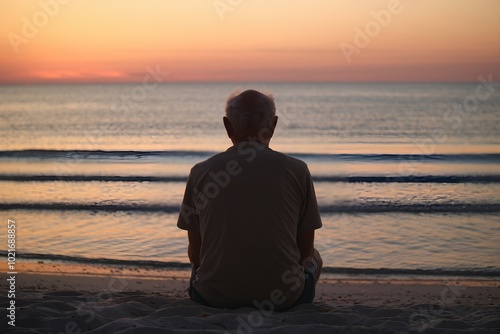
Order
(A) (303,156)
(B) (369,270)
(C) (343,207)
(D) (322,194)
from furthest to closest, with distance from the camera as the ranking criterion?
(A) (303,156)
(D) (322,194)
(C) (343,207)
(B) (369,270)

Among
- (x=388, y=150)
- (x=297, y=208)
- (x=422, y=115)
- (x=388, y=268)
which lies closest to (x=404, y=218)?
(x=388, y=268)

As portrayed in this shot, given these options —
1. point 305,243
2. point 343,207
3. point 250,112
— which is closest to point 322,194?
point 343,207

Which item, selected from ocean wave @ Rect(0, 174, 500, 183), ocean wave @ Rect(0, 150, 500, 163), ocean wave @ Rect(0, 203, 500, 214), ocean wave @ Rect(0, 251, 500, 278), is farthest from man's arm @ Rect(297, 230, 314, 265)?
ocean wave @ Rect(0, 150, 500, 163)

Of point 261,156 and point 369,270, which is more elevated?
point 261,156

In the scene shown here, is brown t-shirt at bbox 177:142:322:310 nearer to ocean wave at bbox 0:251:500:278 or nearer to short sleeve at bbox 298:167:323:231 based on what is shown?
short sleeve at bbox 298:167:323:231

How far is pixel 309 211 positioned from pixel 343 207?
6.42 metres

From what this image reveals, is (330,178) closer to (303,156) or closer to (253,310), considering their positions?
(303,156)

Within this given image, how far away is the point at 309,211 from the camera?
376 cm

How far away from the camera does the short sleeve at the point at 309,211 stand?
12.2 feet

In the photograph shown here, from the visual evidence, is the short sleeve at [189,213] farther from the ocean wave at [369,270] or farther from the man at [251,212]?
the ocean wave at [369,270]

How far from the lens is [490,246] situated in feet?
24.2

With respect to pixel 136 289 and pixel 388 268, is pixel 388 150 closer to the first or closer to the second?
pixel 388 268

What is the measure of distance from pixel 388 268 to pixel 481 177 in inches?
311

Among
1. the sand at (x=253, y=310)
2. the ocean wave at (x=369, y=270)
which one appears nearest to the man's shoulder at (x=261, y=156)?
the sand at (x=253, y=310)
